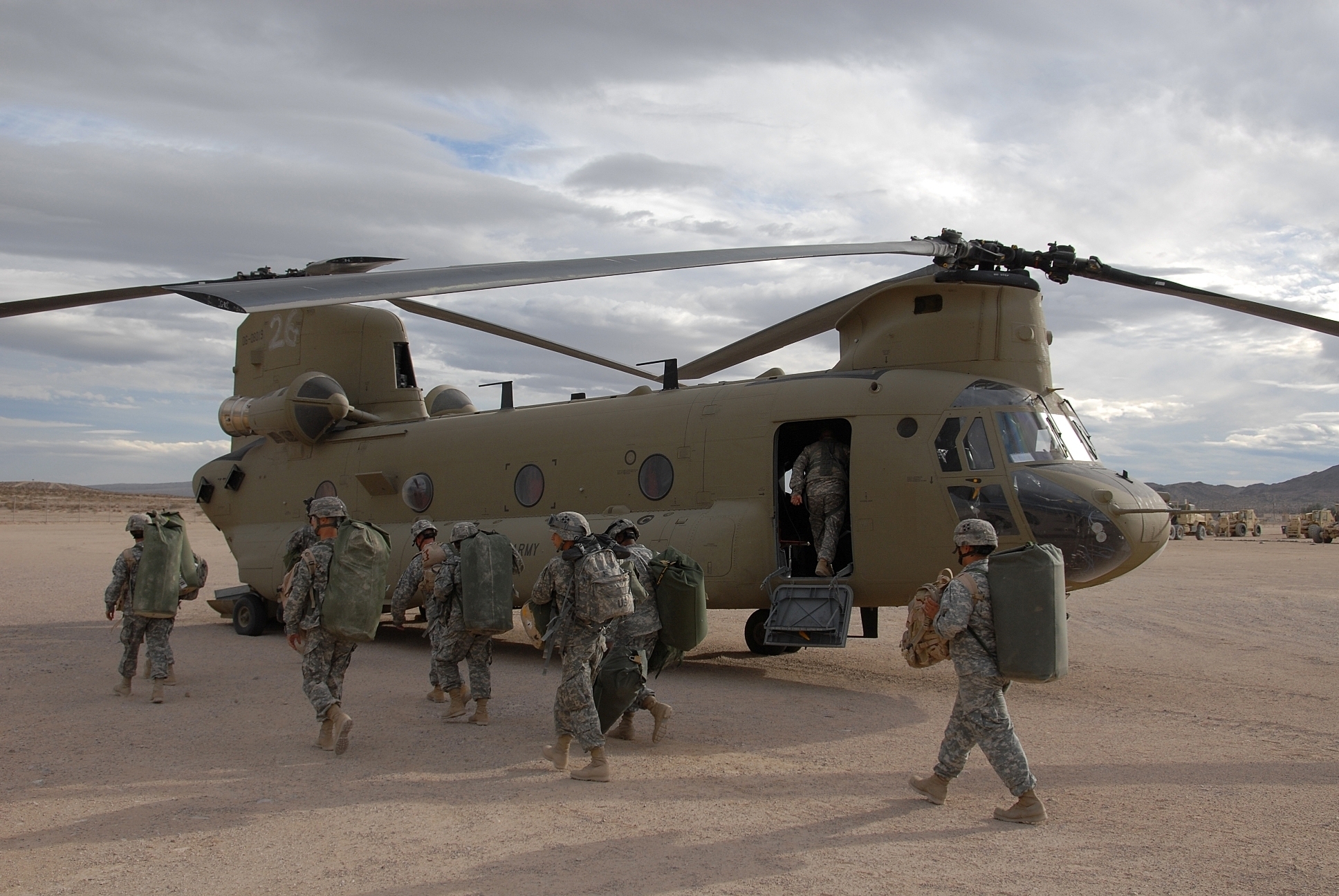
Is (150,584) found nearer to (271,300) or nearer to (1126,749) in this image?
(271,300)

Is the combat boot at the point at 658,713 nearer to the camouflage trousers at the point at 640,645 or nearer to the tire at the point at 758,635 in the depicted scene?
the camouflage trousers at the point at 640,645

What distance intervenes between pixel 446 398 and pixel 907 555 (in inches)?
351

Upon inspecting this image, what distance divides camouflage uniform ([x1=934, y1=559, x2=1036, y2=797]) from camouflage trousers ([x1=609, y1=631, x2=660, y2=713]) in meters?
2.36

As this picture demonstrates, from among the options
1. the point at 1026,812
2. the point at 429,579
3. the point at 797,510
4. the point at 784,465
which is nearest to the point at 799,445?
the point at 784,465

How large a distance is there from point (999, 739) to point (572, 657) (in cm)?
277

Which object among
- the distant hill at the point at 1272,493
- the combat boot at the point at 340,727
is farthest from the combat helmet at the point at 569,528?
the distant hill at the point at 1272,493

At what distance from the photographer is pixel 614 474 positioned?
11719 mm

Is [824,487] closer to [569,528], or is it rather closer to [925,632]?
[569,528]

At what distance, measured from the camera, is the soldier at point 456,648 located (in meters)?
8.13

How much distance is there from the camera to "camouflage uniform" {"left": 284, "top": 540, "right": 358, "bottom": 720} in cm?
700

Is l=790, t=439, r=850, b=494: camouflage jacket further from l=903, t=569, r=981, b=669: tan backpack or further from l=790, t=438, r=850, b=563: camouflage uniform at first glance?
l=903, t=569, r=981, b=669: tan backpack

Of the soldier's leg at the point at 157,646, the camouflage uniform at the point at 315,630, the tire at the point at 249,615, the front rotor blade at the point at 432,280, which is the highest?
the front rotor blade at the point at 432,280

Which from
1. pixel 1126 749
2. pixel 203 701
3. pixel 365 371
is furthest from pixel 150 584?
pixel 1126 749

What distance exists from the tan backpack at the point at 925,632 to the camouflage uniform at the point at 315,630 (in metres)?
3.92
